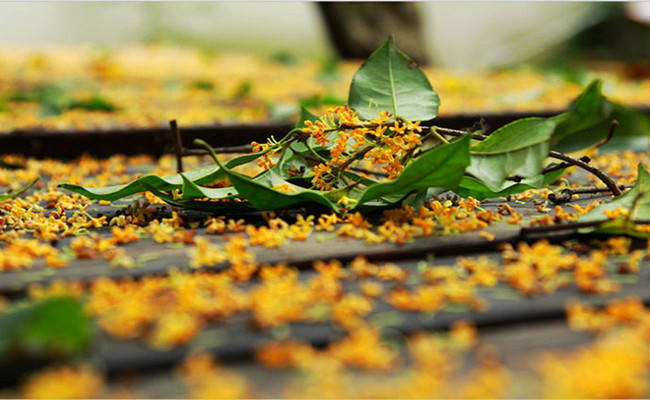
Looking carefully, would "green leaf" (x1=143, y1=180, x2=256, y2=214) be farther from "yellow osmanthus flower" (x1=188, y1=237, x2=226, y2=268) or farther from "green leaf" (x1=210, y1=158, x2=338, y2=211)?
"yellow osmanthus flower" (x1=188, y1=237, x2=226, y2=268)

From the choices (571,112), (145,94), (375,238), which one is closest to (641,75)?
(145,94)

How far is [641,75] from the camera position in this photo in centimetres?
364

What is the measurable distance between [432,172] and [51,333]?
17.1 inches

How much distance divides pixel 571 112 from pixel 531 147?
0.50 ft

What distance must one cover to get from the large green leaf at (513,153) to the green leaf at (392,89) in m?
0.14

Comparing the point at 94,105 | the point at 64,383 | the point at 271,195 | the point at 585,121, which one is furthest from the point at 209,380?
the point at 94,105

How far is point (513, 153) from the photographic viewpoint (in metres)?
0.74

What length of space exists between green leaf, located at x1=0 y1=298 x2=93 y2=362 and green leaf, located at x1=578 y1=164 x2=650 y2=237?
0.52 metres

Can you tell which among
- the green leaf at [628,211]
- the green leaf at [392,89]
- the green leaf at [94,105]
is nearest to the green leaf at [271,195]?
the green leaf at [392,89]

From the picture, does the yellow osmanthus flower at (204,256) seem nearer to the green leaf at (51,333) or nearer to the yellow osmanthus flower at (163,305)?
the yellow osmanthus flower at (163,305)

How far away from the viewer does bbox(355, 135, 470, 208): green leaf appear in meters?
0.67

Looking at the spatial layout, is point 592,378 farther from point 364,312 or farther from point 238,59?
point 238,59

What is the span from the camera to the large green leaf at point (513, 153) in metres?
0.72

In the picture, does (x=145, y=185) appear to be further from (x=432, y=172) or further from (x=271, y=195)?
(x=432, y=172)
